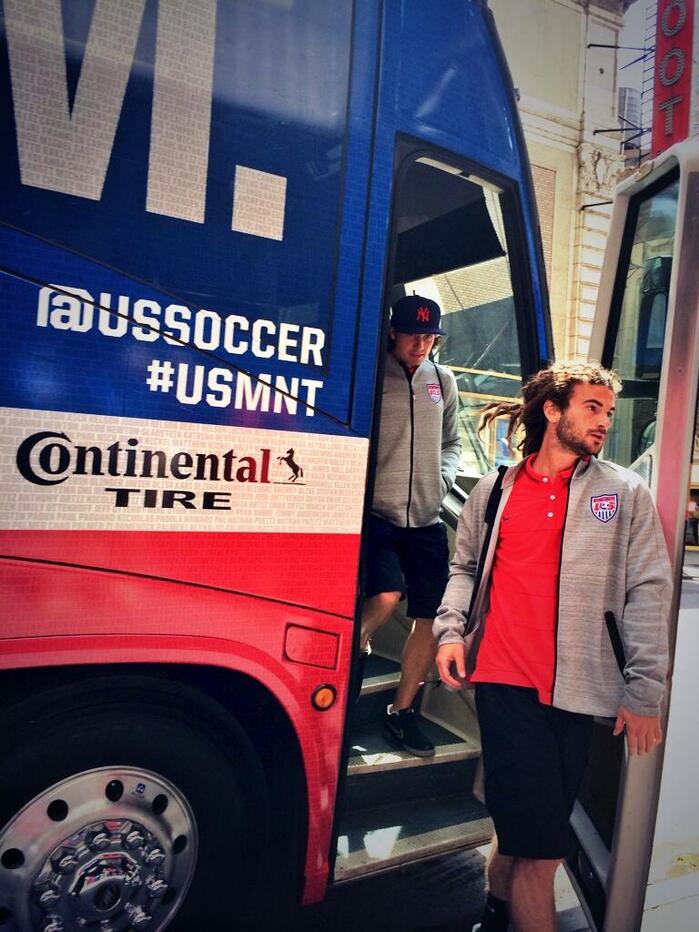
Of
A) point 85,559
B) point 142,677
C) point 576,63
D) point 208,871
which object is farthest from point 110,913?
point 576,63

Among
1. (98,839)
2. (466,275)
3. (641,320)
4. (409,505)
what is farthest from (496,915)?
(466,275)

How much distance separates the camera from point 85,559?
183 cm

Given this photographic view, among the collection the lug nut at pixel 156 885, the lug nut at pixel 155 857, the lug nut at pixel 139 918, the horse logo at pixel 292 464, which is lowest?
the lug nut at pixel 139 918

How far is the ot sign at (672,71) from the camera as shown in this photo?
9.43ft

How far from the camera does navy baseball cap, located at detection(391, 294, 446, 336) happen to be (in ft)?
9.75

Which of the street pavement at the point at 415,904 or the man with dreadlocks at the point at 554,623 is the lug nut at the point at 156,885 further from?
the man with dreadlocks at the point at 554,623

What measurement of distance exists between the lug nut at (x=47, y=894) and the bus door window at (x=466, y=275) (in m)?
1.99

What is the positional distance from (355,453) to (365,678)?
1.49 meters

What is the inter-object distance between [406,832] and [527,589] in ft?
3.43

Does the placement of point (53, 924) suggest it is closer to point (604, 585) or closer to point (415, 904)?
point (415, 904)

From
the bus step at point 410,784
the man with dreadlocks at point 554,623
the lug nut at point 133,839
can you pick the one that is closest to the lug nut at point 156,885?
the lug nut at point 133,839

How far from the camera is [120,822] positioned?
1977 mm

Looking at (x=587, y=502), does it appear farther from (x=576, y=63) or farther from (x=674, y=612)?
(x=576, y=63)

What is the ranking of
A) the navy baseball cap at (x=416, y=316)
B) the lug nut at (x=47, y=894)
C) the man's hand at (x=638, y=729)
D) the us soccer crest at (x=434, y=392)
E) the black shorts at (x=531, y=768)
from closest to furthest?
1. the lug nut at (x=47, y=894)
2. the man's hand at (x=638, y=729)
3. the black shorts at (x=531, y=768)
4. the navy baseball cap at (x=416, y=316)
5. the us soccer crest at (x=434, y=392)
